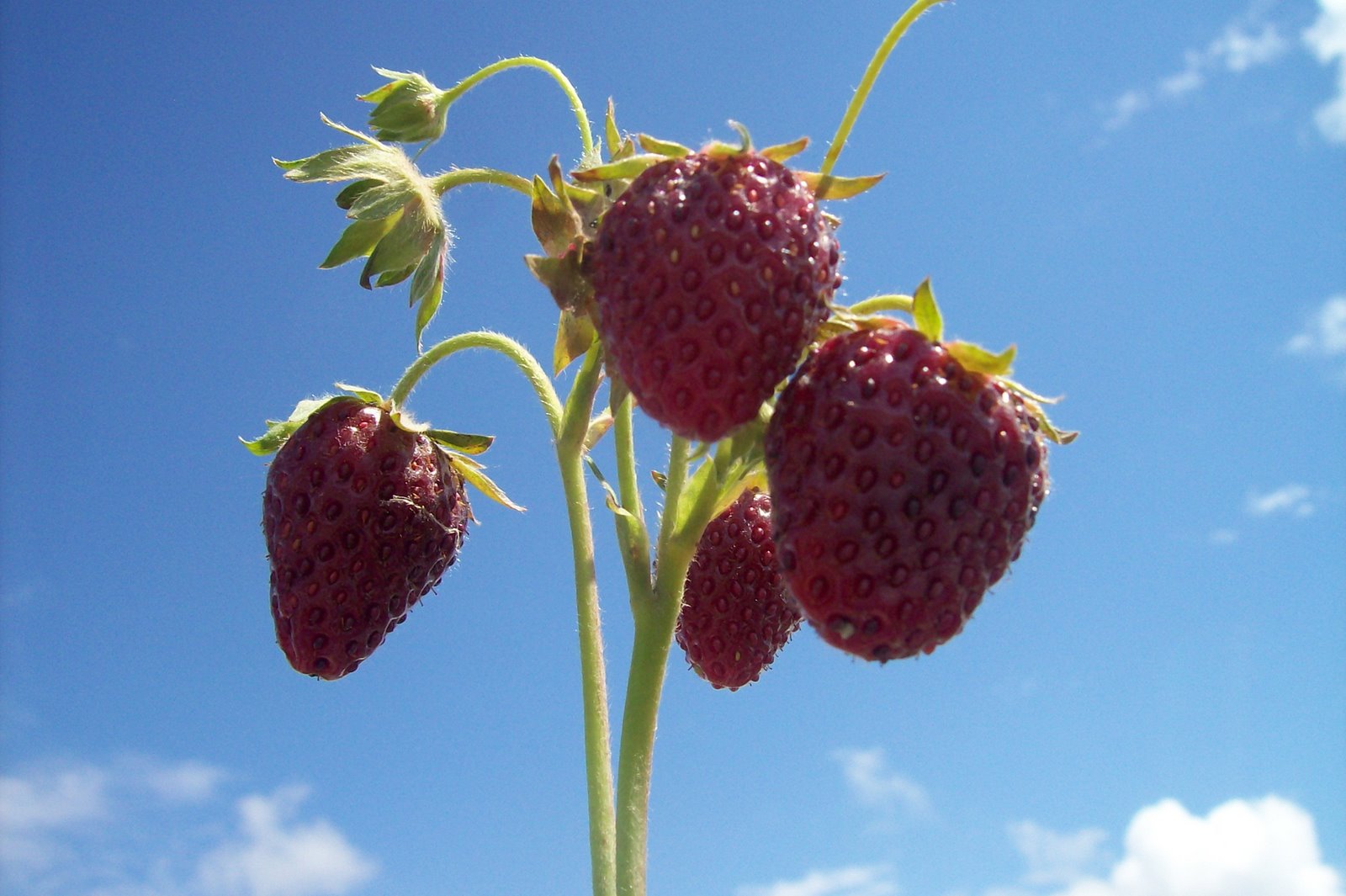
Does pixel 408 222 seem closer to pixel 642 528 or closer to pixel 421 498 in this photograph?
pixel 421 498

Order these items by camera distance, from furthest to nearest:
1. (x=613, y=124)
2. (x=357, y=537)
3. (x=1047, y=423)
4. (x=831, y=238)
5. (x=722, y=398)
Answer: (x=357, y=537), (x=613, y=124), (x=1047, y=423), (x=831, y=238), (x=722, y=398)

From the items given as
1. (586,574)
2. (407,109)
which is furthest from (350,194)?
(586,574)

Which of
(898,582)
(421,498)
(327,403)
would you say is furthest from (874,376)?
(327,403)

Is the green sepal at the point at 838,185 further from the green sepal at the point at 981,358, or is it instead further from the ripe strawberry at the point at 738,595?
the ripe strawberry at the point at 738,595

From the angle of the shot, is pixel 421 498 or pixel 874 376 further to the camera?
pixel 421 498

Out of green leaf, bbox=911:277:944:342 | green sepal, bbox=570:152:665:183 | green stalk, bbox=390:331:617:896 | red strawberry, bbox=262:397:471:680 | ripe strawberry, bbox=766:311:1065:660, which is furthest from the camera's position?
red strawberry, bbox=262:397:471:680

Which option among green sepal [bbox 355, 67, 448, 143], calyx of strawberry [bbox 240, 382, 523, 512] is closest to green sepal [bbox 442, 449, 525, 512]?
calyx of strawberry [bbox 240, 382, 523, 512]

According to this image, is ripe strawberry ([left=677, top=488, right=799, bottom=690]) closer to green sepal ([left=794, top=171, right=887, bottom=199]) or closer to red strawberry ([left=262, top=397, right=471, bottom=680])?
red strawberry ([left=262, top=397, right=471, bottom=680])
